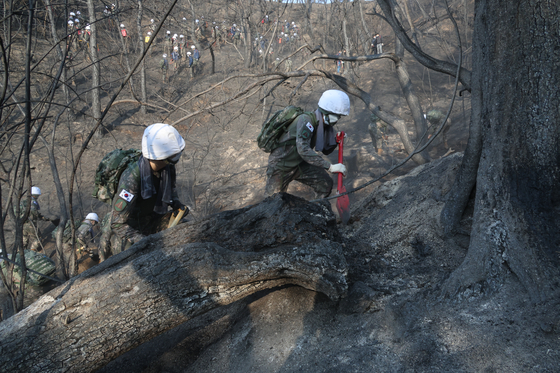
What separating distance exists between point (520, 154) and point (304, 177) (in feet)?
8.36

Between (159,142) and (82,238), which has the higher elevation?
(159,142)

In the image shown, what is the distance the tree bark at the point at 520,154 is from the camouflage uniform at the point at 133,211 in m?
2.63

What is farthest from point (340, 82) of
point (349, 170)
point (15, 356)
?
point (349, 170)

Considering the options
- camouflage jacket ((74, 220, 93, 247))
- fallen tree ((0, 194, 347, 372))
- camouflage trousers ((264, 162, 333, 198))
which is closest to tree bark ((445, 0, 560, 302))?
fallen tree ((0, 194, 347, 372))

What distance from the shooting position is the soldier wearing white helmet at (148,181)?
3.13 metres

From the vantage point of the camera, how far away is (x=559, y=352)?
163 cm

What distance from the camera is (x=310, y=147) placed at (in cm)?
422

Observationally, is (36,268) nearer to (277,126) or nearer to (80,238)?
(80,238)

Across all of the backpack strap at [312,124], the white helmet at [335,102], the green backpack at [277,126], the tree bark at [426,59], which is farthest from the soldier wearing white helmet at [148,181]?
the tree bark at [426,59]

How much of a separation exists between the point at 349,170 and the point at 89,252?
6.65m

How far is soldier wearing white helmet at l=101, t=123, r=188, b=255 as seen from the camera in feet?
10.3

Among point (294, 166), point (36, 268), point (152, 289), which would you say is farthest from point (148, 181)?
point (36, 268)

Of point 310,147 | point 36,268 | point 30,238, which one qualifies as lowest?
point 30,238

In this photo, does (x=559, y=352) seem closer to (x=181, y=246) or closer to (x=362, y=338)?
(x=362, y=338)
